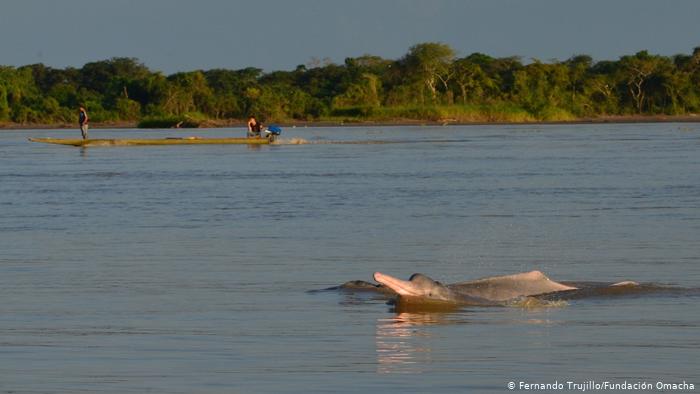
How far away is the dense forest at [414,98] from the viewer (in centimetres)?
9156

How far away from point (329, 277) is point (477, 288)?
200 cm

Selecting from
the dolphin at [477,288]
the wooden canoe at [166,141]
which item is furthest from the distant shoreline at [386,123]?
the dolphin at [477,288]

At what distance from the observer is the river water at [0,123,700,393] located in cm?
932

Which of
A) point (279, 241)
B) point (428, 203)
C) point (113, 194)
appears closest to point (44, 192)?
point (113, 194)

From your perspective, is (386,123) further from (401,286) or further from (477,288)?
(401,286)

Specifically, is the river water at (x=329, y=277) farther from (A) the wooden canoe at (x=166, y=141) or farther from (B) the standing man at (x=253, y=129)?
(B) the standing man at (x=253, y=129)

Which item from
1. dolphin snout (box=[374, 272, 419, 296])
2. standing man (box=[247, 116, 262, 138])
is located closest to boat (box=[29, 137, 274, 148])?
standing man (box=[247, 116, 262, 138])

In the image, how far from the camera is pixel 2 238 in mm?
18875

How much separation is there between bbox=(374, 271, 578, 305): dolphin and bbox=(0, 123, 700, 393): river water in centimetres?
33

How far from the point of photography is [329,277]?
1420 centimetres

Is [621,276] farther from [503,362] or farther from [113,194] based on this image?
[113,194]

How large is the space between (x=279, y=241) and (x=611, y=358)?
346 inches

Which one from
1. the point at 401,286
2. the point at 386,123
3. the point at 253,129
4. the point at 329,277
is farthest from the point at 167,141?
the point at 401,286

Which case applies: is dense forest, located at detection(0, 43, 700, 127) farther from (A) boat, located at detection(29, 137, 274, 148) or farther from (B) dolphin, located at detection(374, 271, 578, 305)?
(B) dolphin, located at detection(374, 271, 578, 305)
